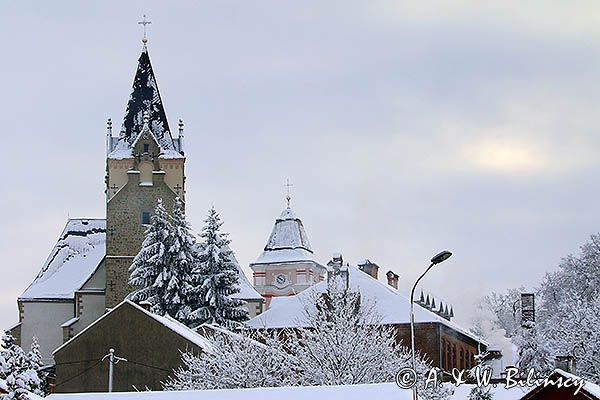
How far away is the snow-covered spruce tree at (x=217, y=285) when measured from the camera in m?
63.6

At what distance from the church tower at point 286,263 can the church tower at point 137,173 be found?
34478 mm

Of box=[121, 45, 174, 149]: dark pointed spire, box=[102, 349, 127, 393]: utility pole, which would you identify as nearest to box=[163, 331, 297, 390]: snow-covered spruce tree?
box=[102, 349, 127, 393]: utility pole

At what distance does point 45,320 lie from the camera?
232 ft

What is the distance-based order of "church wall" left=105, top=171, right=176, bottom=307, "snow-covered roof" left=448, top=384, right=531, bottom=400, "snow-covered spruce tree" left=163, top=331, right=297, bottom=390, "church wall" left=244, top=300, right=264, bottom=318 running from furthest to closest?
"church wall" left=244, top=300, right=264, bottom=318, "church wall" left=105, top=171, right=176, bottom=307, "snow-covered spruce tree" left=163, top=331, right=297, bottom=390, "snow-covered roof" left=448, top=384, right=531, bottom=400

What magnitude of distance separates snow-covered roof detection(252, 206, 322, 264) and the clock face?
52.8 inches

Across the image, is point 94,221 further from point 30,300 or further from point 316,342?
point 316,342

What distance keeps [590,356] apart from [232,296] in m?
28.3

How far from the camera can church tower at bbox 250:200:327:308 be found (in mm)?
107625

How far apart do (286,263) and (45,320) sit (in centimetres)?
4001

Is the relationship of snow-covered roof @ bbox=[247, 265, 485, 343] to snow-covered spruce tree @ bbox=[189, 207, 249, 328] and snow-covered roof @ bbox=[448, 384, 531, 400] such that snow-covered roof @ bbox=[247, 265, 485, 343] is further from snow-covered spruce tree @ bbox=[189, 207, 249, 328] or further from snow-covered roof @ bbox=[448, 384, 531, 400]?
snow-covered roof @ bbox=[448, 384, 531, 400]


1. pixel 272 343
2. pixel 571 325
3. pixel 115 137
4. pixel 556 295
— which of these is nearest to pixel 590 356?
pixel 571 325

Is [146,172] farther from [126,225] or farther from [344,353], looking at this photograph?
[344,353]

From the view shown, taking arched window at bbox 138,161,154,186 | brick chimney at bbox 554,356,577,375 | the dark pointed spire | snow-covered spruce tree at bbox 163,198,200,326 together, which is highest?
the dark pointed spire

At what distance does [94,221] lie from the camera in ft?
252
